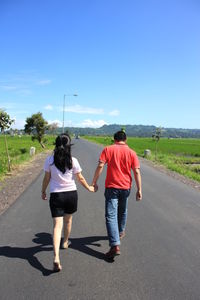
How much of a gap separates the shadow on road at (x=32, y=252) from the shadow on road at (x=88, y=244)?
0.40m

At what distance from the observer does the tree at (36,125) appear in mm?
36500

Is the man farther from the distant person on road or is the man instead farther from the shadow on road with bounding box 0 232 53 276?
the shadow on road with bounding box 0 232 53 276

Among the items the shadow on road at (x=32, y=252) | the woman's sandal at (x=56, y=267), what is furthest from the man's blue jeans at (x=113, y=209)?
the shadow on road at (x=32, y=252)

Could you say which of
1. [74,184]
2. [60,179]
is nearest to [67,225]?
[74,184]

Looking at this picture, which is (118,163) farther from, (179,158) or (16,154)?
(179,158)

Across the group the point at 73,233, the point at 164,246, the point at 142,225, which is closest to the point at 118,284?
the point at 164,246

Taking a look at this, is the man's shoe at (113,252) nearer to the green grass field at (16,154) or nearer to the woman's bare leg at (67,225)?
the woman's bare leg at (67,225)

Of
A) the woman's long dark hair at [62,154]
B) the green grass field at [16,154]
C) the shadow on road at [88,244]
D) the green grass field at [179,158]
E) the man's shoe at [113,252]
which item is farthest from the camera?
the green grass field at [179,158]

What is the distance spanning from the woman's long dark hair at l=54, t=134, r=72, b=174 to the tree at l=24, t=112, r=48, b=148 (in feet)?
109

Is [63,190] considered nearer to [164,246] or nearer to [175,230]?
[164,246]

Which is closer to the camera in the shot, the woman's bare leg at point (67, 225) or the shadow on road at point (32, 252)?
the shadow on road at point (32, 252)

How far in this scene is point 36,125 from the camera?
3659 centimetres

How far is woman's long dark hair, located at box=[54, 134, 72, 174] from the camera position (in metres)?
3.96

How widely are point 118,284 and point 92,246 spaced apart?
1.29 metres
